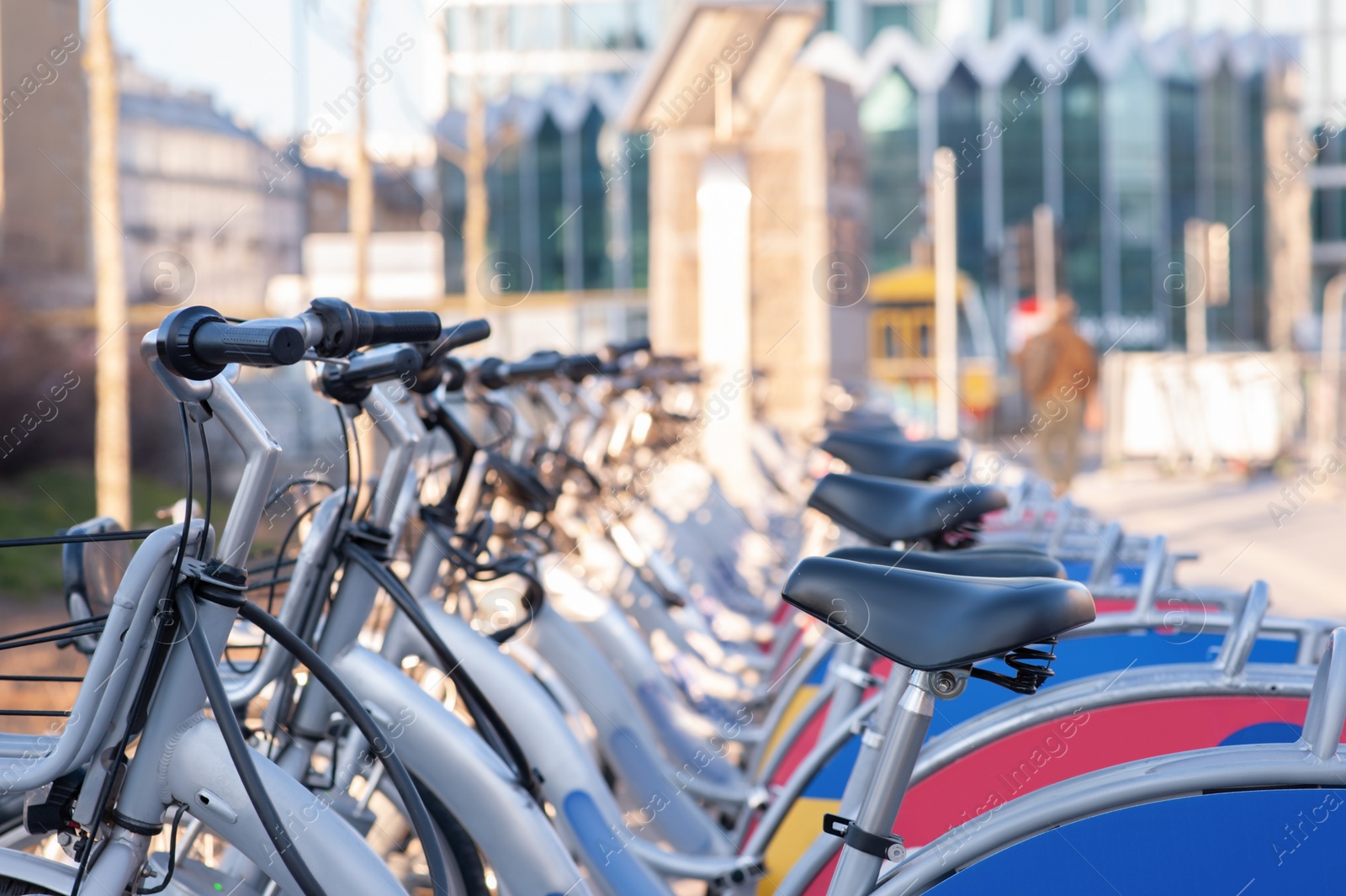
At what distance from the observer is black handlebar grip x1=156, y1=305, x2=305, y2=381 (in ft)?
4.14

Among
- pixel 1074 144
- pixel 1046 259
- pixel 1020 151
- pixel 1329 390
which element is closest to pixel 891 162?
pixel 1020 151

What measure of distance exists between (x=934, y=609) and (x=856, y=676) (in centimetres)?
114

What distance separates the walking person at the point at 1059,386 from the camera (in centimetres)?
943

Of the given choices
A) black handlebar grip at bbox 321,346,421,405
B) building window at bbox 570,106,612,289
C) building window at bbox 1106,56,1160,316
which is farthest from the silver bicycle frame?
building window at bbox 1106,56,1160,316

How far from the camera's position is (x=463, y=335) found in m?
2.03

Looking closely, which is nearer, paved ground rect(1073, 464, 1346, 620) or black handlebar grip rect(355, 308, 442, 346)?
black handlebar grip rect(355, 308, 442, 346)

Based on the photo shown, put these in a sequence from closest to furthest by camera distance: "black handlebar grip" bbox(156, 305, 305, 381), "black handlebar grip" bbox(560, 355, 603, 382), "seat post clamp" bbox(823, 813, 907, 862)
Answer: "black handlebar grip" bbox(156, 305, 305, 381) < "seat post clamp" bbox(823, 813, 907, 862) < "black handlebar grip" bbox(560, 355, 603, 382)

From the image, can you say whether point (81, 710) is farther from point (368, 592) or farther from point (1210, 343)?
point (1210, 343)

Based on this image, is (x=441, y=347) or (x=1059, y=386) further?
(x=1059, y=386)

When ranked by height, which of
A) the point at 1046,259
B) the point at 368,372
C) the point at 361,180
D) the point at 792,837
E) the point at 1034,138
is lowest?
the point at 792,837

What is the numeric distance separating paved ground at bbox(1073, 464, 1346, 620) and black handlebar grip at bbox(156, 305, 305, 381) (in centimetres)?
502

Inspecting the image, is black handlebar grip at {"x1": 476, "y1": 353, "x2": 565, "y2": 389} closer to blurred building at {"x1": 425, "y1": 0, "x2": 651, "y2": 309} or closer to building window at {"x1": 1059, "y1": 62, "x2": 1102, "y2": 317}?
blurred building at {"x1": 425, "y1": 0, "x2": 651, "y2": 309}

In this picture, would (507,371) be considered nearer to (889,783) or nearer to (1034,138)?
(889,783)

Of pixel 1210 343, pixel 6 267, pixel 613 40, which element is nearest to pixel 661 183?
pixel 6 267
